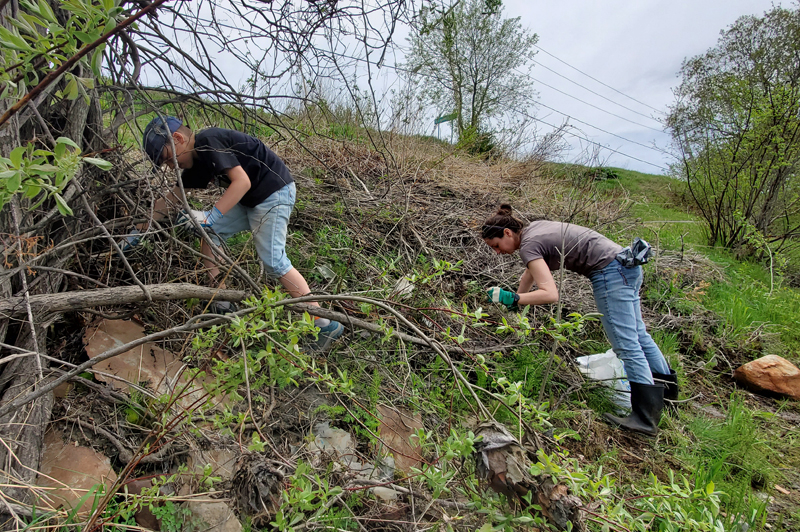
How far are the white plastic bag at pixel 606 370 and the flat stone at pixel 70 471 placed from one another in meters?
3.07

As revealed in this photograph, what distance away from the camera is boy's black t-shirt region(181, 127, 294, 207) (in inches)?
98.3

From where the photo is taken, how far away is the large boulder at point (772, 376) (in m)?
3.40

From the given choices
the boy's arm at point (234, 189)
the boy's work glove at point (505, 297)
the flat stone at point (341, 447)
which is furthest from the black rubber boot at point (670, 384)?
the boy's arm at point (234, 189)

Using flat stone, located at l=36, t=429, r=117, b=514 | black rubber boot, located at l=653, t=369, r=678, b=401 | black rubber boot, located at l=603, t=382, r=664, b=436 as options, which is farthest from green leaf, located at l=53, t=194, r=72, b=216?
black rubber boot, located at l=653, t=369, r=678, b=401

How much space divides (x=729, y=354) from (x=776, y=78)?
15.7 feet

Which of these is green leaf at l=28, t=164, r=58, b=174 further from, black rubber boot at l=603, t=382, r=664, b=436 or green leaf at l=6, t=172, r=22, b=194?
black rubber boot at l=603, t=382, r=664, b=436

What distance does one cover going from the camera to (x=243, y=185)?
8.21 feet

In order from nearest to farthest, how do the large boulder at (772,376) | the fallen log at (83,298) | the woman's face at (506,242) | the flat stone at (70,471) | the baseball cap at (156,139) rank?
the flat stone at (70,471)
the fallen log at (83,298)
the baseball cap at (156,139)
the woman's face at (506,242)
the large boulder at (772,376)

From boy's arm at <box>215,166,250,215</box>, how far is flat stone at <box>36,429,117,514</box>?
1390 mm

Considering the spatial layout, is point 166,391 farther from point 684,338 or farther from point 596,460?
point 684,338

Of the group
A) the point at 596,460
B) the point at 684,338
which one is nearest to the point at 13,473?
the point at 596,460

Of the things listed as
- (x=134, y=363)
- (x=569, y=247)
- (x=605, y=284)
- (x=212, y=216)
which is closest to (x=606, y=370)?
(x=605, y=284)

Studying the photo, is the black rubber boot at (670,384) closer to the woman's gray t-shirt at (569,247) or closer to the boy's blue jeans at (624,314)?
the boy's blue jeans at (624,314)

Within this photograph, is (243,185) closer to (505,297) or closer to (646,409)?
(505,297)
